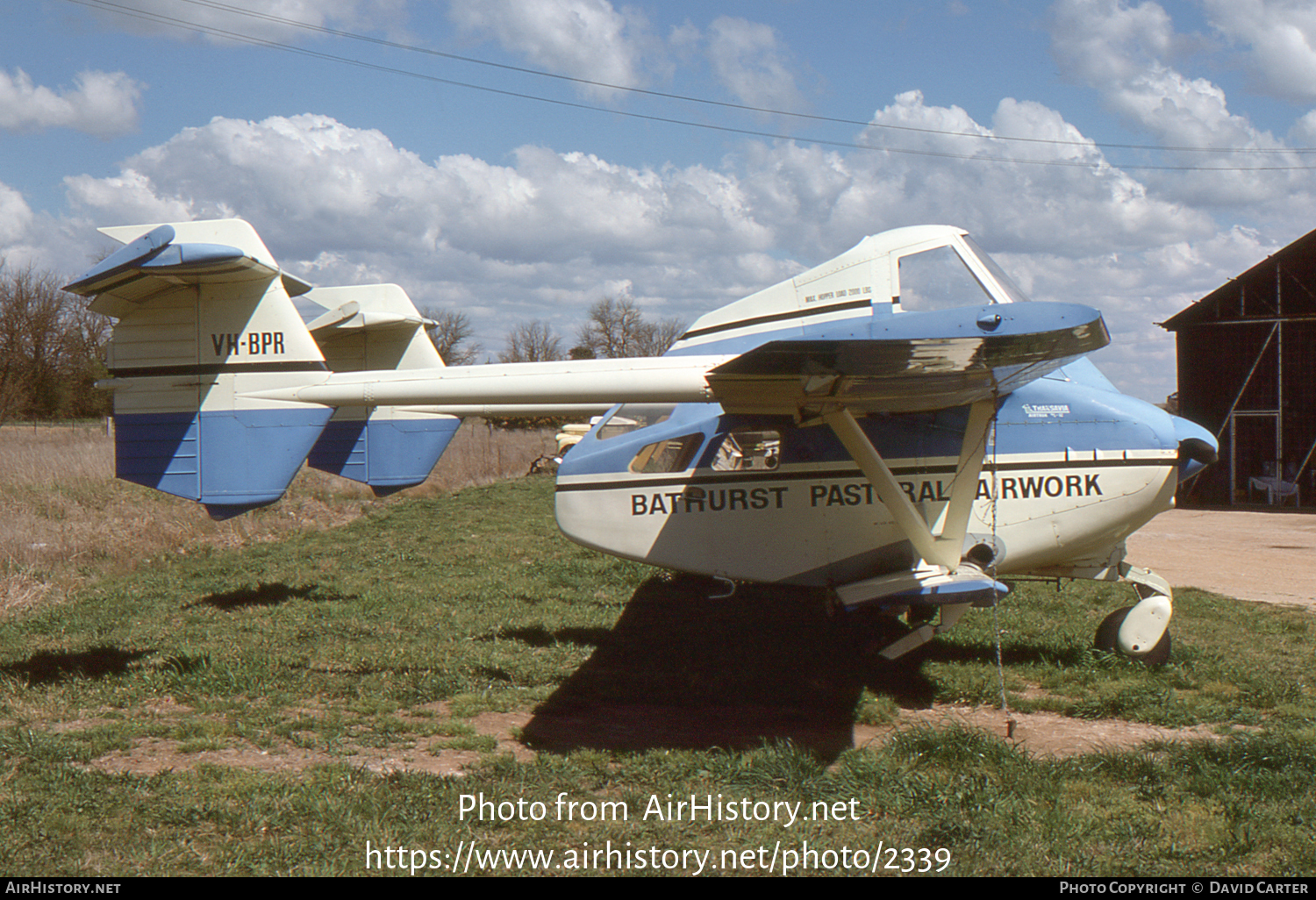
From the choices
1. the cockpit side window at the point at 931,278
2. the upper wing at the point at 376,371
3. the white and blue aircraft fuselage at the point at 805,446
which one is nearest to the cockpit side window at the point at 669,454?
the white and blue aircraft fuselage at the point at 805,446

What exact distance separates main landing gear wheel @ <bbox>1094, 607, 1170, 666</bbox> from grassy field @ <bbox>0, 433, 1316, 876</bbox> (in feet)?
0.62

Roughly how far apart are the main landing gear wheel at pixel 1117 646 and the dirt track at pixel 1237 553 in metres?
4.56

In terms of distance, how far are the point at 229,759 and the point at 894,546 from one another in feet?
16.2

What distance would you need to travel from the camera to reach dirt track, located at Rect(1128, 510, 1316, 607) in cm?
1161

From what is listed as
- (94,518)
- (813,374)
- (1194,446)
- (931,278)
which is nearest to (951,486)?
(931,278)

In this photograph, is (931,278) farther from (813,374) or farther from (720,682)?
(720,682)

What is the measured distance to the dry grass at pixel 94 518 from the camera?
11203 millimetres

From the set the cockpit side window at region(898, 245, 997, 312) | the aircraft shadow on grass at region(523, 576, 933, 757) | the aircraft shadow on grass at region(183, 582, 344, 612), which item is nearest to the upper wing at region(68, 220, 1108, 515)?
the cockpit side window at region(898, 245, 997, 312)

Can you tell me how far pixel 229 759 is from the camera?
5270 millimetres

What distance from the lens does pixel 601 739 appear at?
5711 mm

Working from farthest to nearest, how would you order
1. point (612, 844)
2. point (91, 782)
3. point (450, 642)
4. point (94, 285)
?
point (450, 642) < point (94, 285) < point (91, 782) < point (612, 844)

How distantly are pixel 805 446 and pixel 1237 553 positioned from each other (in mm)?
12191

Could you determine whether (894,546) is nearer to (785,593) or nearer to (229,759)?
(785,593)

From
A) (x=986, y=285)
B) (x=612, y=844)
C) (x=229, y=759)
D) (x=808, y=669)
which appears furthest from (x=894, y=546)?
(x=229, y=759)
